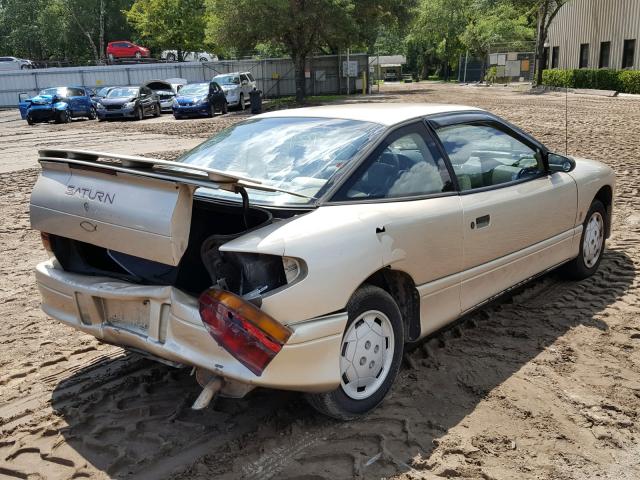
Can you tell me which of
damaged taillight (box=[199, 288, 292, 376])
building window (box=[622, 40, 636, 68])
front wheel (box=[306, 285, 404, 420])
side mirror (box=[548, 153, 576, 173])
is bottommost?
front wheel (box=[306, 285, 404, 420])

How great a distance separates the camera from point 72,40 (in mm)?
62625

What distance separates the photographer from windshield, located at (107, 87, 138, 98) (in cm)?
2778

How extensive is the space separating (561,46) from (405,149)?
47.0m

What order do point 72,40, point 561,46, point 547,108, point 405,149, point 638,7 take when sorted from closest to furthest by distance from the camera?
point 405,149, point 547,108, point 638,7, point 561,46, point 72,40

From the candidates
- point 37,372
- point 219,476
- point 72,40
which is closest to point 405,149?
point 219,476

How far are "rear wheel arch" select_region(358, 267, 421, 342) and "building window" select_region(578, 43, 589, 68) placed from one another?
43.3m

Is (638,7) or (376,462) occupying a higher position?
(638,7)

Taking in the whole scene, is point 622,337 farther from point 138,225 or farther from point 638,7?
point 638,7

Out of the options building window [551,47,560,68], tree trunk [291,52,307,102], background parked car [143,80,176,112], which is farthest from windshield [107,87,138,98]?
building window [551,47,560,68]

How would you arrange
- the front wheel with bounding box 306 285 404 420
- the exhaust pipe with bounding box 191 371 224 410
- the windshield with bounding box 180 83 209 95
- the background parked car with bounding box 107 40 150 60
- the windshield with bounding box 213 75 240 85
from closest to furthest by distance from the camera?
the exhaust pipe with bounding box 191 371 224 410
the front wheel with bounding box 306 285 404 420
the windshield with bounding box 180 83 209 95
the windshield with bounding box 213 75 240 85
the background parked car with bounding box 107 40 150 60

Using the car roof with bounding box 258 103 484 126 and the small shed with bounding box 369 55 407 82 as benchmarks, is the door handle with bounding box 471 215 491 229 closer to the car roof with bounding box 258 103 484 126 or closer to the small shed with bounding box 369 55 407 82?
the car roof with bounding box 258 103 484 126

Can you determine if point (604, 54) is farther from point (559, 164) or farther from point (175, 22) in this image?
point (559, 164)

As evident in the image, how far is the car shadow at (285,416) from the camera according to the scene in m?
3.18

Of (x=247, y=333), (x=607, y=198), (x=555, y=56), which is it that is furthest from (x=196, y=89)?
(x=555, y=56)
